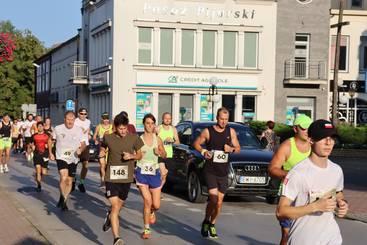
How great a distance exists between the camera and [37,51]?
88.0 metres

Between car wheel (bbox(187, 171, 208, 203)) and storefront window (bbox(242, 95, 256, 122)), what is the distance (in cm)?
2892

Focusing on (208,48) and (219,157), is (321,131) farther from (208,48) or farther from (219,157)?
(208,48)

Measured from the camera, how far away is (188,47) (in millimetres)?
43906

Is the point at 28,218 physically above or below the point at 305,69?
below

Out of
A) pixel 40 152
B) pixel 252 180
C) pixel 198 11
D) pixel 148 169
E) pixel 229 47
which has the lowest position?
pixel 252 180

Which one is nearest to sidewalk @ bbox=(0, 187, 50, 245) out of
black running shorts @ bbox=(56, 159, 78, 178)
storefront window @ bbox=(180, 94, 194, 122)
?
black running shorts @ bbox=(56, 159, 78, 178)

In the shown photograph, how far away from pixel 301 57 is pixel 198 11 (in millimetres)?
7036

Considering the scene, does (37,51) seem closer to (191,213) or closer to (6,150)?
(6,150)

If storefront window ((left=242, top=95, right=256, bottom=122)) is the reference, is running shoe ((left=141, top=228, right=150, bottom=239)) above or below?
below

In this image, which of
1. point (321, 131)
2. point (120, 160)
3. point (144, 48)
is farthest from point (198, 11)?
point (321, 131)

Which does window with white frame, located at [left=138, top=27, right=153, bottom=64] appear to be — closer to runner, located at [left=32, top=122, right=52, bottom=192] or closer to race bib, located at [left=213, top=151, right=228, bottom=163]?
runner, located at [left=32, top=122, right=52, bottom=192]

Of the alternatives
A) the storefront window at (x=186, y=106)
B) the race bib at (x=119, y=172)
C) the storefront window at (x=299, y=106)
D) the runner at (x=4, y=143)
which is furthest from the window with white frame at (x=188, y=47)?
the race bib at (x=119, y=172)

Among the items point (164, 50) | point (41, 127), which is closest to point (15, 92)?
point (164, 50)

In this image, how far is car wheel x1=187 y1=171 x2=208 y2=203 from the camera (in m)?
15.5
